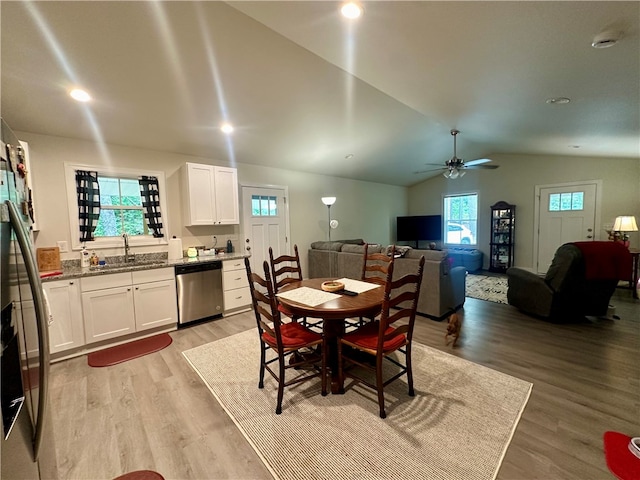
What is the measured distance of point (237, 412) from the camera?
78.3 inches

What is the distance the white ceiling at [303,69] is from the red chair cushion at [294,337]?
239 centimetres

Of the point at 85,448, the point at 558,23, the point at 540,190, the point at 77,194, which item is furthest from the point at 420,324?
the point at 540,190

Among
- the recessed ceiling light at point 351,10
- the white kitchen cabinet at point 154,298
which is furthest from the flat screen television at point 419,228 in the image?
the recessed ceiling light at point 351,10

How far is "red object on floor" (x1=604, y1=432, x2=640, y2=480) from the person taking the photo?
1.43 meters

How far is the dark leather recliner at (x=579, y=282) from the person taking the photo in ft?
10.2

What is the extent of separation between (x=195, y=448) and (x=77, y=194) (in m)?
3.22

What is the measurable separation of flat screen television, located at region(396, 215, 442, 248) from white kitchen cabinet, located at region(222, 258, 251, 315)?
216 inches

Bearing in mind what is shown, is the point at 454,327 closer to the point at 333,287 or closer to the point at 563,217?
the point at 333,287

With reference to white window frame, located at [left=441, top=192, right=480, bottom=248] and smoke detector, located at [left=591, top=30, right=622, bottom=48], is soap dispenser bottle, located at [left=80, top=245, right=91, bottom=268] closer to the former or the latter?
smoke detector, located at [left=591, top=30, right=622, bottom=48]

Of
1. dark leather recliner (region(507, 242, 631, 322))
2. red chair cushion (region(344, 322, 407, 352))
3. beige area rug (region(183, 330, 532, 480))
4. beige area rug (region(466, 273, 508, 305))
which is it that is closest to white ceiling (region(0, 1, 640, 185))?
dark leather recliner (region(507, 242, 631, 322))

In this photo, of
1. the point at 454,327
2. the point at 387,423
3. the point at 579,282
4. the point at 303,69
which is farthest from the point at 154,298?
the point at 579,282

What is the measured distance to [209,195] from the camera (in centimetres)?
401

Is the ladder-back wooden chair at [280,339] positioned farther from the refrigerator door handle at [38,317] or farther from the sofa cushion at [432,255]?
the sofa cushion at [432,255]

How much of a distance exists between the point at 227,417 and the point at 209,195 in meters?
3.02
